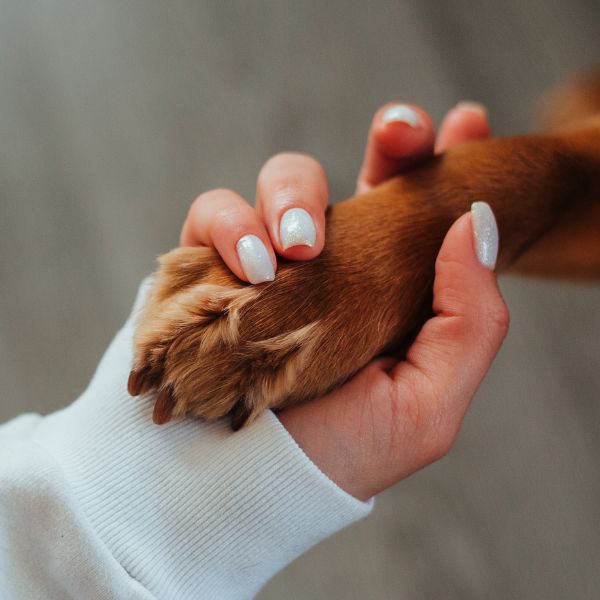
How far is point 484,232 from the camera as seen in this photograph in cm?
75

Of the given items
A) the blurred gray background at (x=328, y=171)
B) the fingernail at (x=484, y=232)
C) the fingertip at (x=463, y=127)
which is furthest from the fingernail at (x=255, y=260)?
the blurred gray background at (x=328, y=171)

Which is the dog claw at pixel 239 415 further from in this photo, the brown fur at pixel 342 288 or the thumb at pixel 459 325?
the thumb at pixel 459 325

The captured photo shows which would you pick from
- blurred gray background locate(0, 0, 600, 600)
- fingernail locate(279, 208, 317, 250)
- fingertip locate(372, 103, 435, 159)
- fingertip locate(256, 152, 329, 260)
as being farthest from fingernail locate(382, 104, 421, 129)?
blurred gray background locate(0, 0, 600, 600)

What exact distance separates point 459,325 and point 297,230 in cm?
23

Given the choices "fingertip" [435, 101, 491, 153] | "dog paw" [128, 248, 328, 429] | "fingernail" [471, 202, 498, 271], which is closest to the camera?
"dog paw" [128, 248, 328, 429]

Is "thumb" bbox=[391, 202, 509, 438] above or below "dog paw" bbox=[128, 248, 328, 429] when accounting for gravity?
below

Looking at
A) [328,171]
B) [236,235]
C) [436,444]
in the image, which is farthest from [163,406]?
[328,171]

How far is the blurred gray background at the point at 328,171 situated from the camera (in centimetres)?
133

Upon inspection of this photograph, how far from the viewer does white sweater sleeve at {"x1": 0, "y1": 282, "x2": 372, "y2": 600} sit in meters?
0.69

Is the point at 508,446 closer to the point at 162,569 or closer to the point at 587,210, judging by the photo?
the point at 587,210

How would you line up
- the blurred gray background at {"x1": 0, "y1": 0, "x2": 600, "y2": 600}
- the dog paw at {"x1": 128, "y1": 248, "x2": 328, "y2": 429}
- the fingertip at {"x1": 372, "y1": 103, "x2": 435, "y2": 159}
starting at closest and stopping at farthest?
the dog paw at {"x1": 128, "y1": 248, "x2": 328, "y2": 429} → the fingertip at {"x1": 372, "y1": 103, "x2": 435, "y2": 159} → the blurred gray background at {"x1": 0, "y1": 0, "x2": 600, "y2": 600}

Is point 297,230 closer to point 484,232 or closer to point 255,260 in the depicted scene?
point 255,260

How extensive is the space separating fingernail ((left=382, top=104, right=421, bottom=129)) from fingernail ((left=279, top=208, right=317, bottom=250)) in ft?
0.84

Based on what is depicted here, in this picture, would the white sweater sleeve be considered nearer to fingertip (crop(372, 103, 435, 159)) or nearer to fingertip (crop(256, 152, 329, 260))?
fingertip (crop(256, 152, 329, 260))
